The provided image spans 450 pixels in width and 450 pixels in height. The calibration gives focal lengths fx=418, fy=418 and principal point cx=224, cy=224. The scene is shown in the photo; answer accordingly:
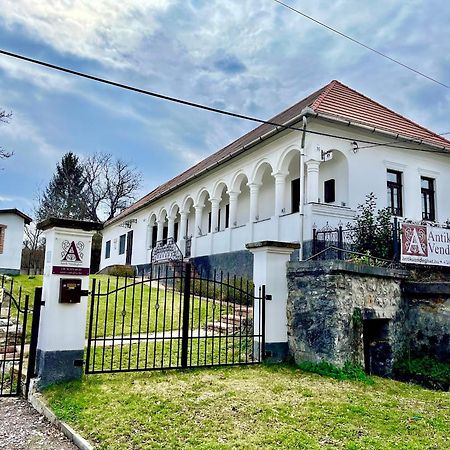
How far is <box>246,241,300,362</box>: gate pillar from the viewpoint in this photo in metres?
7.10

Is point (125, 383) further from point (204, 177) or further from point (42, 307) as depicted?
point (204, 177)

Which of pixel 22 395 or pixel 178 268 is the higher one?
pixel 178 268

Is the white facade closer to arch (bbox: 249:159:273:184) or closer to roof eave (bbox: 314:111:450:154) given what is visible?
arch (bbox: 249:159:273:184)

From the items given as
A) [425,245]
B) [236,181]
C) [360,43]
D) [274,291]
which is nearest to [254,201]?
[236,181]

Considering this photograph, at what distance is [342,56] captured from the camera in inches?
344

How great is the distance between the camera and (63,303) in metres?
5.50

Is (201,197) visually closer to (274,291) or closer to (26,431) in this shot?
(274,291)

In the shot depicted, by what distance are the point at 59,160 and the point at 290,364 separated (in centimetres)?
4320

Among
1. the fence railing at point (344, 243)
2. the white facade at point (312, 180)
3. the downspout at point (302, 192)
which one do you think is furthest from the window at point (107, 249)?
the fence railing at point (344, 243)

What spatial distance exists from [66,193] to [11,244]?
23003 mm

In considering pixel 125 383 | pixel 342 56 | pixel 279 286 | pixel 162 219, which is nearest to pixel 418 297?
pixel 279 286

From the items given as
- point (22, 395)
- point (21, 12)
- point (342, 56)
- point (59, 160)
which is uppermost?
point (59, 160)

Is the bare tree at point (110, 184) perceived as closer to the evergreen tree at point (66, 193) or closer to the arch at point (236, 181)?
the evergreen tree at point (66, 193)

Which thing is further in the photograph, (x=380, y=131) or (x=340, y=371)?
(x=380, y=131)
